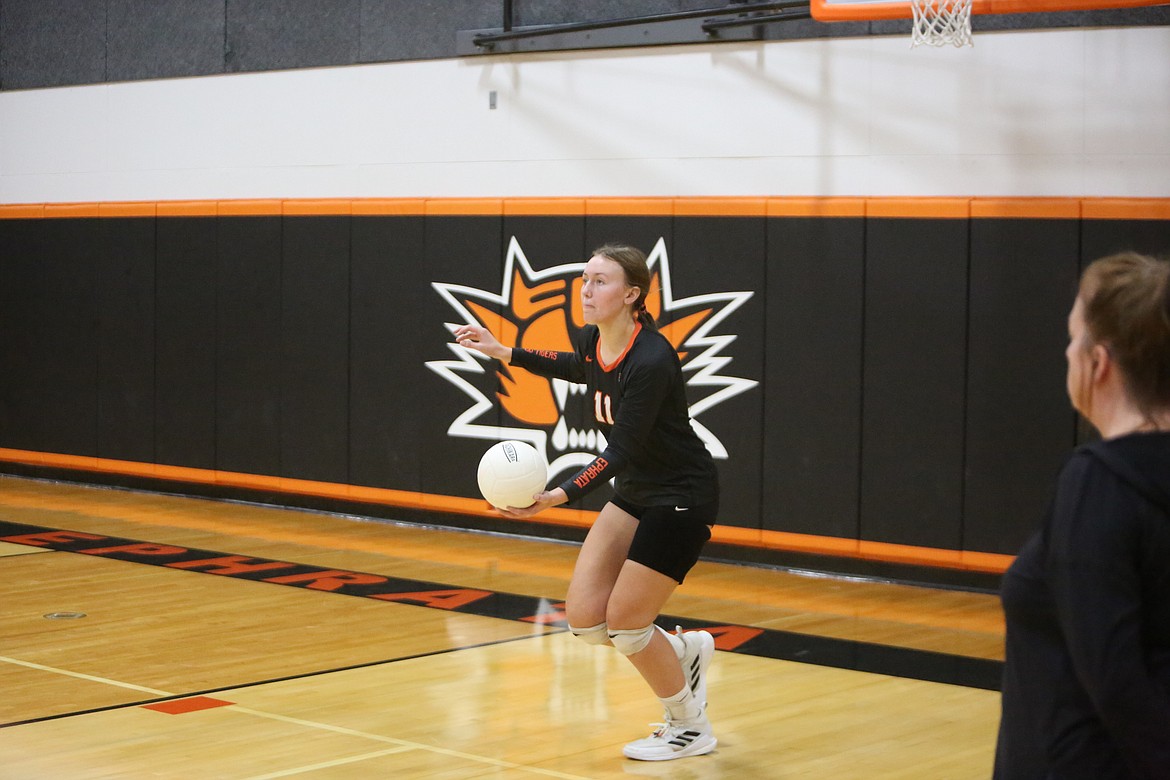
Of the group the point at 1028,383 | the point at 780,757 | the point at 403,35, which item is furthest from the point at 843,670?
the point at 403,35

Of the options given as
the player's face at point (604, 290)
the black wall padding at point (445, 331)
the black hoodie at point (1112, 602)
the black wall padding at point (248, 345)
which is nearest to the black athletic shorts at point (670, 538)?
the player's face at point (604, 290)

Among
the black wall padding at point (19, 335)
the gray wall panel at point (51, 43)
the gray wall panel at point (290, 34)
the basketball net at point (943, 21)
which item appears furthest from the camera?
the black wall padding at point (19, 335)

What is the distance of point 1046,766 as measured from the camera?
197cm

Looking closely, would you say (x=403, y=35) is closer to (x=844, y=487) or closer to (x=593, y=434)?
(x=593, y=434)

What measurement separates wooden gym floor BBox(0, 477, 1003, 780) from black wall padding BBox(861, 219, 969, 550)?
0.49m

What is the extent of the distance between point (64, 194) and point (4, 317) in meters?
1.39

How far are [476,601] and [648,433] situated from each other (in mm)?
3223

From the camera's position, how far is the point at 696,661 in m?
5.12

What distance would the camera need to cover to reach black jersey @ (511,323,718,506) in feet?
15.5

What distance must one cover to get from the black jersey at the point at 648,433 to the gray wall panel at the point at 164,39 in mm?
7621

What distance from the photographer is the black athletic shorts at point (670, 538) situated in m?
4.79

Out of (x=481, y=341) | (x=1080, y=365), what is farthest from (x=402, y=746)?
(x=1080, y=365)

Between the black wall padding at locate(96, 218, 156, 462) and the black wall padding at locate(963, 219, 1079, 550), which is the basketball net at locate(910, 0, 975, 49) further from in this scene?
the black wall padding at locate(96, 218, 156, 462)

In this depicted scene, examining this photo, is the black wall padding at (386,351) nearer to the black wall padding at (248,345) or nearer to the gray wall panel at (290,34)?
the black wall padding at (248,345)
